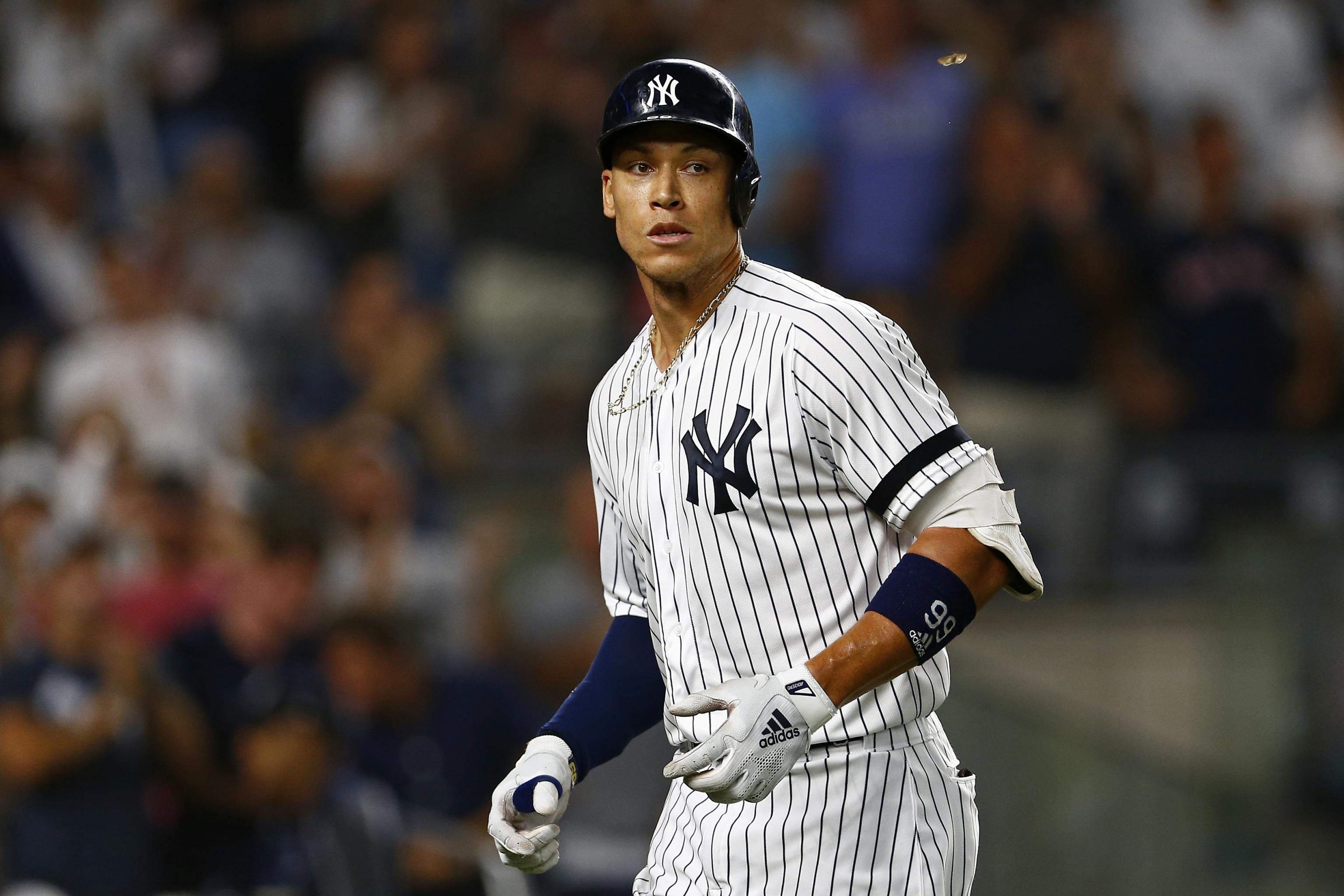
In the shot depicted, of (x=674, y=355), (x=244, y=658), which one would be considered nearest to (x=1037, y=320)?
(x=244, y=658)

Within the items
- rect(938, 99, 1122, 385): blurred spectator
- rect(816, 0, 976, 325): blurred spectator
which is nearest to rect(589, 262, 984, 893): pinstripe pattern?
rect(816, 0, 976, 325): blurred spectator

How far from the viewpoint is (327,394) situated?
Result: 671cm

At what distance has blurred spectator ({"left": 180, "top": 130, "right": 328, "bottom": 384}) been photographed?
23.9 ft

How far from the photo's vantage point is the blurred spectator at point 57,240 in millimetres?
7332

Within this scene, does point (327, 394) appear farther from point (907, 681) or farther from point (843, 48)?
point (907, 681)

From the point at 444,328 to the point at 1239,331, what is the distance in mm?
3181

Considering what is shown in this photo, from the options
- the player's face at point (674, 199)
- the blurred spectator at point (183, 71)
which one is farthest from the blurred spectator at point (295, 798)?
the blurred spectator at point (183, 71)

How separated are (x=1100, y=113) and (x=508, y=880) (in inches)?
173

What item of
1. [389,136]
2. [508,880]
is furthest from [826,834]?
[389,136]

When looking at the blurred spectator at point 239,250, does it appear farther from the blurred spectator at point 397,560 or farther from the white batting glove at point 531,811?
the white batting glove at point 531,811

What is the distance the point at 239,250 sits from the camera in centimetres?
741

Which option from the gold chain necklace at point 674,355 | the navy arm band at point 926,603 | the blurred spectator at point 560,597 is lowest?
the blurred spectator at point 560,597

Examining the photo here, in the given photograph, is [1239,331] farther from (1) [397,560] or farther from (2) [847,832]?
(2) [847,832]

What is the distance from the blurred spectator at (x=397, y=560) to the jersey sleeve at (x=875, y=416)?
4017 mm
